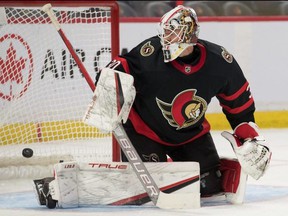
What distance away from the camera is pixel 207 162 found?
365 centimetres

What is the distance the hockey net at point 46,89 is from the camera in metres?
4.32

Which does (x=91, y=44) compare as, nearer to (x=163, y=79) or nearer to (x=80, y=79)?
(x=80, y=79)

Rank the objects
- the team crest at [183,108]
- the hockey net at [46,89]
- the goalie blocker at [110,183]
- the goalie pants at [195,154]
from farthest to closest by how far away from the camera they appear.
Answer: the hockey net at [46,89] < the goalie pants at [195,154] < the team crest at [183,108] < the goalie blocker at [110,183]

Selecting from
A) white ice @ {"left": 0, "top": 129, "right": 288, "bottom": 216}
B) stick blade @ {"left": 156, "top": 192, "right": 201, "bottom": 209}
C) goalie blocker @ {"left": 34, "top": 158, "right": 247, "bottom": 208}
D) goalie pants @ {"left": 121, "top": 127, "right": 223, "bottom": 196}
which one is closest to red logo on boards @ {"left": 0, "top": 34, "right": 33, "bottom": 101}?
white ice @ {"left": 0, "top": 129, "right": 288, "bottom": 216}

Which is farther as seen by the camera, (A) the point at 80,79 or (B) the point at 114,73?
(A) the point at 80,79

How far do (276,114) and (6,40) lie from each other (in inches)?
92.6

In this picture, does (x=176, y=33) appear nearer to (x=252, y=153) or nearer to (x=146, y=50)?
(x=146, y=50)

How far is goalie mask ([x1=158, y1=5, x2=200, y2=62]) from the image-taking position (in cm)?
337

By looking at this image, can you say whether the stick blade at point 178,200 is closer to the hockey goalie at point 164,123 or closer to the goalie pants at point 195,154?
the hockey goalie at point 164,123

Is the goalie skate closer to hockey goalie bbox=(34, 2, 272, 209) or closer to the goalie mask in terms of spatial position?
hockey goalie bbox=(34, 2, 272, 209)

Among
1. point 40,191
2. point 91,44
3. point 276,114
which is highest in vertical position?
point 91,44

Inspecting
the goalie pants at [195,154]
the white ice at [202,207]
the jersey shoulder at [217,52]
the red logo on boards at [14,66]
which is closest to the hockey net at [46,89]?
the red logo on boards at [14,66]

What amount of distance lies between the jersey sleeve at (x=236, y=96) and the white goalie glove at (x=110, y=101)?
41 cm

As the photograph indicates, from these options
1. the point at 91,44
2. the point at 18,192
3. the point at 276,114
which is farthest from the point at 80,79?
the point at 276,114
